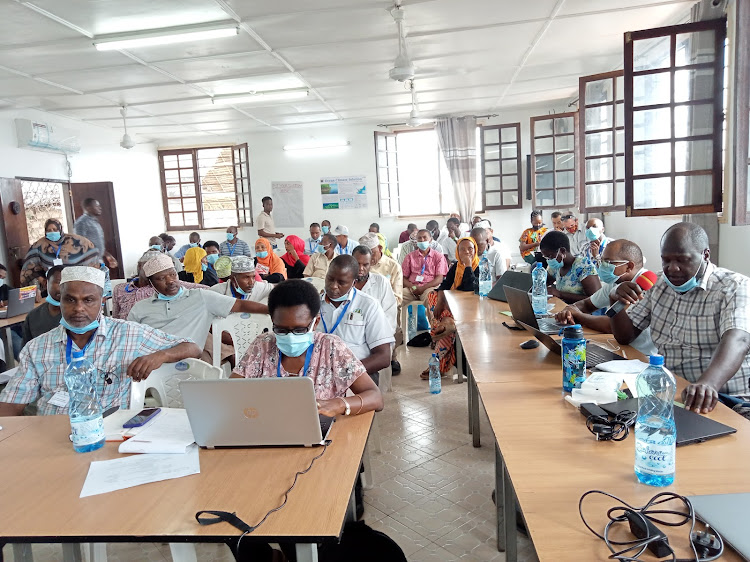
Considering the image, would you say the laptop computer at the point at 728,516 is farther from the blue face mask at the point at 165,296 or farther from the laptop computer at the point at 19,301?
the laptop computer at the point at 19,301

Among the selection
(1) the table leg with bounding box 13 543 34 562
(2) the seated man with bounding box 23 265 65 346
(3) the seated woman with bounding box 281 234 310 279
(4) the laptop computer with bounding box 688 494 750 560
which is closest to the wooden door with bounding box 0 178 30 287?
(3) the seated woman with bounding box 281 234 310 279

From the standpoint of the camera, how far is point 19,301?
446cm

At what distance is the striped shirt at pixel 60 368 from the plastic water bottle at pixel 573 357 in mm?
1830

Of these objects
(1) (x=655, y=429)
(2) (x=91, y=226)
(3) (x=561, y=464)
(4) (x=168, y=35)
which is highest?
(4) (x=168, y=35)

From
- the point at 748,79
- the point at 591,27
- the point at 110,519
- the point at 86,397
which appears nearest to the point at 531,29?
the point at 591,27

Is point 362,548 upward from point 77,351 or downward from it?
downward

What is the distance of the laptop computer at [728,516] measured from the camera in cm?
94

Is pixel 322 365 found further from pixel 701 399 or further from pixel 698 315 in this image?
pixel 698 315

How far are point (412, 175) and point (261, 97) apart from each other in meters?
3.84

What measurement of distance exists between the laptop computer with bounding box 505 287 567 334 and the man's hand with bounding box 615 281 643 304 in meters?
0.34

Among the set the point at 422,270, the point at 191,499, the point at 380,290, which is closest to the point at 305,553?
the point at 191,499

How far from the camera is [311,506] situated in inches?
48.9

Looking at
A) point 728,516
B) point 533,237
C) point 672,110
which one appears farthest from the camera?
point 533,237

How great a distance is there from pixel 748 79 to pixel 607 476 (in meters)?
3.44
